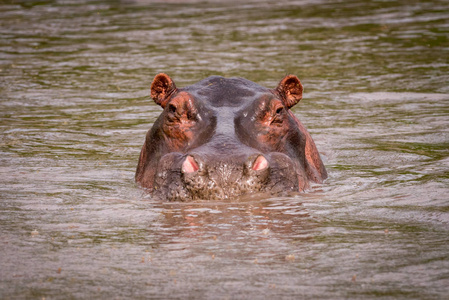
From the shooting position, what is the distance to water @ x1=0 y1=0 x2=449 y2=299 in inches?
195

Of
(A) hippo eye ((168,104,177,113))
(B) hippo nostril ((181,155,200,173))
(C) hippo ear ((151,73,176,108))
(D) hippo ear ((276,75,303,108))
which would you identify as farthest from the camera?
(D) hippo ear ((276,75,303,108))

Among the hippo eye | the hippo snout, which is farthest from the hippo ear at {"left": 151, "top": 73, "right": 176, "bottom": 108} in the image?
the hippo snout

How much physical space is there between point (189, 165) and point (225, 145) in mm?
477

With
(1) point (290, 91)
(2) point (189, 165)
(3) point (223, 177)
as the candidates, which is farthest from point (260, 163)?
(1) point (290, 91)

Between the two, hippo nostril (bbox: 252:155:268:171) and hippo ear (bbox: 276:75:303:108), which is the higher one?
hippo nostril (bbox: 252:155:268:171)

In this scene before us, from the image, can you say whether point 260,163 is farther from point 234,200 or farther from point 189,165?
point 189,165

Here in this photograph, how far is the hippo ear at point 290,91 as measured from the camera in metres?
8.16

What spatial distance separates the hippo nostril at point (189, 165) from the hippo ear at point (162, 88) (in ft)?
5.70

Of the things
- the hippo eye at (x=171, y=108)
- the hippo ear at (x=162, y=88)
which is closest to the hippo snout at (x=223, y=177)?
the hippo eye at (x=171, y=108)

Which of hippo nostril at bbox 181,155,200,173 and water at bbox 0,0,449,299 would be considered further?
hippo nostril at bbox 181,155,200,173

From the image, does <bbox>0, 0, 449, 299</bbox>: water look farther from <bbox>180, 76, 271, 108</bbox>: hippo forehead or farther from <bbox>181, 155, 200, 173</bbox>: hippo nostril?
<bbox>180, 76, 271, 108</bbox>: hippo forehead

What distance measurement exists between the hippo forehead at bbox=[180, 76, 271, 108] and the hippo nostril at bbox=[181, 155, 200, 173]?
4.01ft

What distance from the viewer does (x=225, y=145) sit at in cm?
682

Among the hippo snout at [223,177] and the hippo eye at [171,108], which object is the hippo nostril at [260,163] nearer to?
the hippo snout at [223,177]
